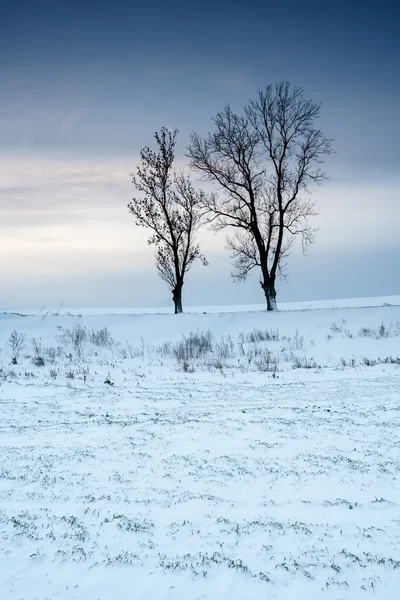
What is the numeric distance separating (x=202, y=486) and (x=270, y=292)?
18421mm

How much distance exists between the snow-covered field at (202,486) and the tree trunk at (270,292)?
38.2 feet

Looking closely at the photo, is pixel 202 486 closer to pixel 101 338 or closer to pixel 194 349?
pixel 194 349

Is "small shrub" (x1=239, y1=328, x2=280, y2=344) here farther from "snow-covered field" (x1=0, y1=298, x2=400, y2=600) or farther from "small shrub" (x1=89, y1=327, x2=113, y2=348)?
"snow-covered field" (x1=0, y1=298, x2=400, y2=600)

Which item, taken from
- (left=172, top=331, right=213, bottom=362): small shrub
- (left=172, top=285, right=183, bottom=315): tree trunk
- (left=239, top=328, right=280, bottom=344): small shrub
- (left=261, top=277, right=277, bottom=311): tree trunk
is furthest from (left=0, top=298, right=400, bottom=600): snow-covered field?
(left=172, top=285, right=183, bottom=315): tree trunk

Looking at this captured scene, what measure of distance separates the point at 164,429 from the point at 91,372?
5.61 m

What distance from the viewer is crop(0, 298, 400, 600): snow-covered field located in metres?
3.11

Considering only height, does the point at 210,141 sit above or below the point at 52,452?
above

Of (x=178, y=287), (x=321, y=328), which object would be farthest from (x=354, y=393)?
(x=178, y=287)

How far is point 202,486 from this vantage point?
4555 mm

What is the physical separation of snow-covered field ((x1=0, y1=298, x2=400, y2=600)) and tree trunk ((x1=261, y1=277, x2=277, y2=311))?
38.2ft

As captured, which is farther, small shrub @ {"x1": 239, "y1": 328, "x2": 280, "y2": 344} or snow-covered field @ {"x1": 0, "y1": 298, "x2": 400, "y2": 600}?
small shrub @ {"x1": 239, "y1": 328, "x2": 280, "y2": 344}

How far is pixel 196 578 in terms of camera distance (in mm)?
3076

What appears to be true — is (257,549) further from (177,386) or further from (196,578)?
(177,386)

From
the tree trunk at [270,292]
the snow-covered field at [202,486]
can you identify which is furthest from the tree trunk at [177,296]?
the snow-covered field at [202,486]
